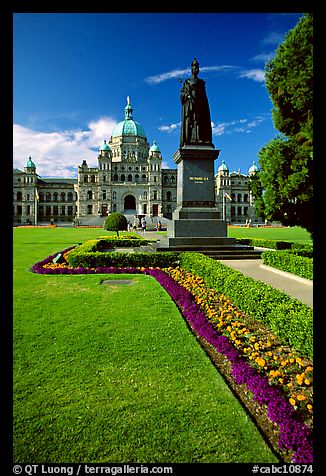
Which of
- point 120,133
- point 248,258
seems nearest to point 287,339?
point 248,258

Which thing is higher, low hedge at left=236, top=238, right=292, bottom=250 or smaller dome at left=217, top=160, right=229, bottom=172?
smaller dome at left=217, top=160, right=229, bottom=172

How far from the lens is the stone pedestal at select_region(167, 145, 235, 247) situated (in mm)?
13672

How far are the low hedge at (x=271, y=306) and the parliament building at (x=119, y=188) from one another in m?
68.6

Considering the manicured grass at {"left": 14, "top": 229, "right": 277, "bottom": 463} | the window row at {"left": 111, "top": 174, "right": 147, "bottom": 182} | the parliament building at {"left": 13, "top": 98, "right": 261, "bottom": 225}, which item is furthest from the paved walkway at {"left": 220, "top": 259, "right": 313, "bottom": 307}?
the window row at {"left": 111, "top": 174, "right": 147, "bottom": 182}

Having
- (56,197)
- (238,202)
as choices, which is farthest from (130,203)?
(238,202)

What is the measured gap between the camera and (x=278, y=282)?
29.0 ft

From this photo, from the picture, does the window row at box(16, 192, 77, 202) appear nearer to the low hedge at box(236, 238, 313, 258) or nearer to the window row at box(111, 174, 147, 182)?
the window row at box(111, 174, 147, 182)

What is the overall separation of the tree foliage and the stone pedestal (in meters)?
2.43

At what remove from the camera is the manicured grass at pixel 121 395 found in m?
2.45

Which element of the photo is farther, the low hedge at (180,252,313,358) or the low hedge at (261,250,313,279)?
the low hedge at (261,250,313,279)

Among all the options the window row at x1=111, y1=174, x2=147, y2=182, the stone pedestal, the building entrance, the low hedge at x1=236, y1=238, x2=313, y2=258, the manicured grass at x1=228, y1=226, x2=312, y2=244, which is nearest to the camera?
the low hedge at x1=236, y1=238, x2=313, y2=258
